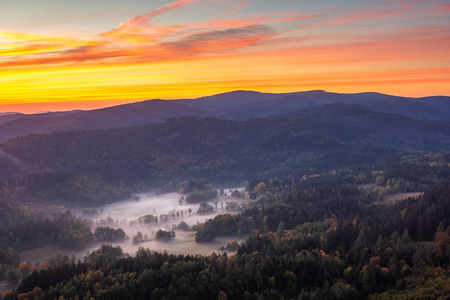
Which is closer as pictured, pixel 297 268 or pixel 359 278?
pixel 359 278

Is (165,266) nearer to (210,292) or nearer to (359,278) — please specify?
(210,292)

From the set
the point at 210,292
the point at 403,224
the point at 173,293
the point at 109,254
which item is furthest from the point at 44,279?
the point at 403,224

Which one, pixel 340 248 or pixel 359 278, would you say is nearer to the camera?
pixel 359 278

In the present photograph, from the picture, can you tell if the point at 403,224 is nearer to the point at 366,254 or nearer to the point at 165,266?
the point at 366,254

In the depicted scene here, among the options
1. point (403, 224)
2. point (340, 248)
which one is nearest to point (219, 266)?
point (340, 248)

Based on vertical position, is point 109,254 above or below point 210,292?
below

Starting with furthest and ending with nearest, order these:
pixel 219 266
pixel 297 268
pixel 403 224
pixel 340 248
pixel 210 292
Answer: pixel 403 224 < pixel 340 248 < pixel 219 266 < pixel 297 268 < pixel 210 292

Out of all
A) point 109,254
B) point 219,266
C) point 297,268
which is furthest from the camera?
point 109,254

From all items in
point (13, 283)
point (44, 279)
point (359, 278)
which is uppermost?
point (359, 278)

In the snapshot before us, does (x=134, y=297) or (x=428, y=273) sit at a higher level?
(x=428, y=273)
